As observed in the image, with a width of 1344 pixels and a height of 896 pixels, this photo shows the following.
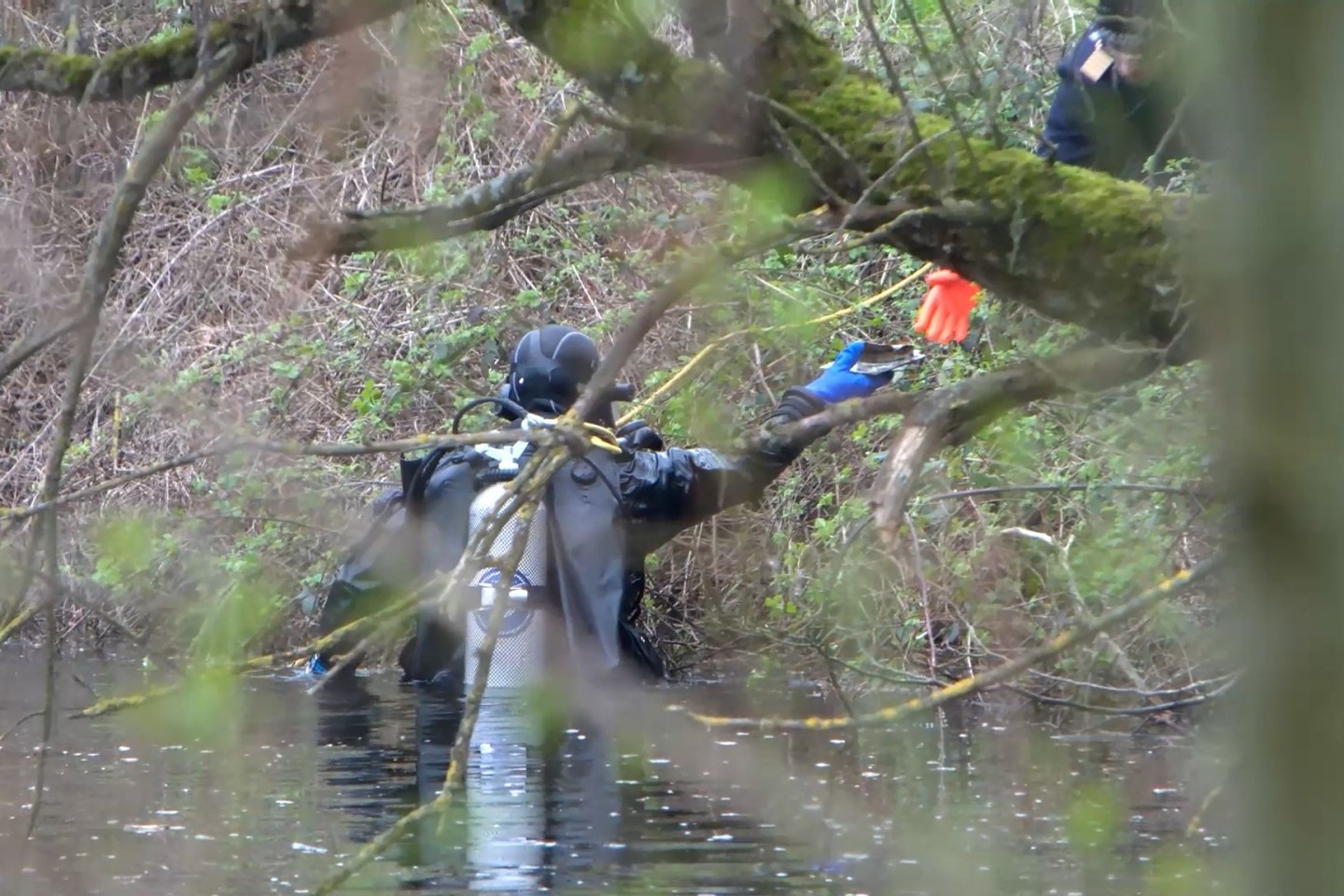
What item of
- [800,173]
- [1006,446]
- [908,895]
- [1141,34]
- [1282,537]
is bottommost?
[908,895]

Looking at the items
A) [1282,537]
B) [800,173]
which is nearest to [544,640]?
[800,173]

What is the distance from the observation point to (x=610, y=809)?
5.95 m

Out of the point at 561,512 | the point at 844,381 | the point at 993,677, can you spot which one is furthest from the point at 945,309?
the point at 561,512

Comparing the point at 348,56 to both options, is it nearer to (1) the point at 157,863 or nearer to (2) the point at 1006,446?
(2) the point at 1006,446

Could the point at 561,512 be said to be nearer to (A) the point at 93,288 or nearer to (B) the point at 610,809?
(B) the point at 610,809

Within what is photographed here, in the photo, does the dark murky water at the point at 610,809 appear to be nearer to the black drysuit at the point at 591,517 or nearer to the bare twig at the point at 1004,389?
the black drysuit at the point at 591,517

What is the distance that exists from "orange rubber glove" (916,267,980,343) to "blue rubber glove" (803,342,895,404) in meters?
1.04

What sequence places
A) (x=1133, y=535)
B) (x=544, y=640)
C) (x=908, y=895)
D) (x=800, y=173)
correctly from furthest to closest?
(x=544, y=640)
(x=1133, y=535)
(x=908, y=895)
(x=800, y=173)

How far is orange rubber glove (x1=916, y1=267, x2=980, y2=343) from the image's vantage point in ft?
15.1

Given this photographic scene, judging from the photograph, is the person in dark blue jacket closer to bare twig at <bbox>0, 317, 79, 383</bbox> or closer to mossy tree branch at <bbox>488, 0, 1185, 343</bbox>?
mossy tree branch at <bbox>488, 0, 1185, 343</bbox>

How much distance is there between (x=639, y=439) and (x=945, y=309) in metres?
3.74

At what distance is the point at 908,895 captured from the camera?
185 inches

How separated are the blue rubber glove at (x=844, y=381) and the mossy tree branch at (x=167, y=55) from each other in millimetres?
2046

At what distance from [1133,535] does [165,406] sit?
3306mm
